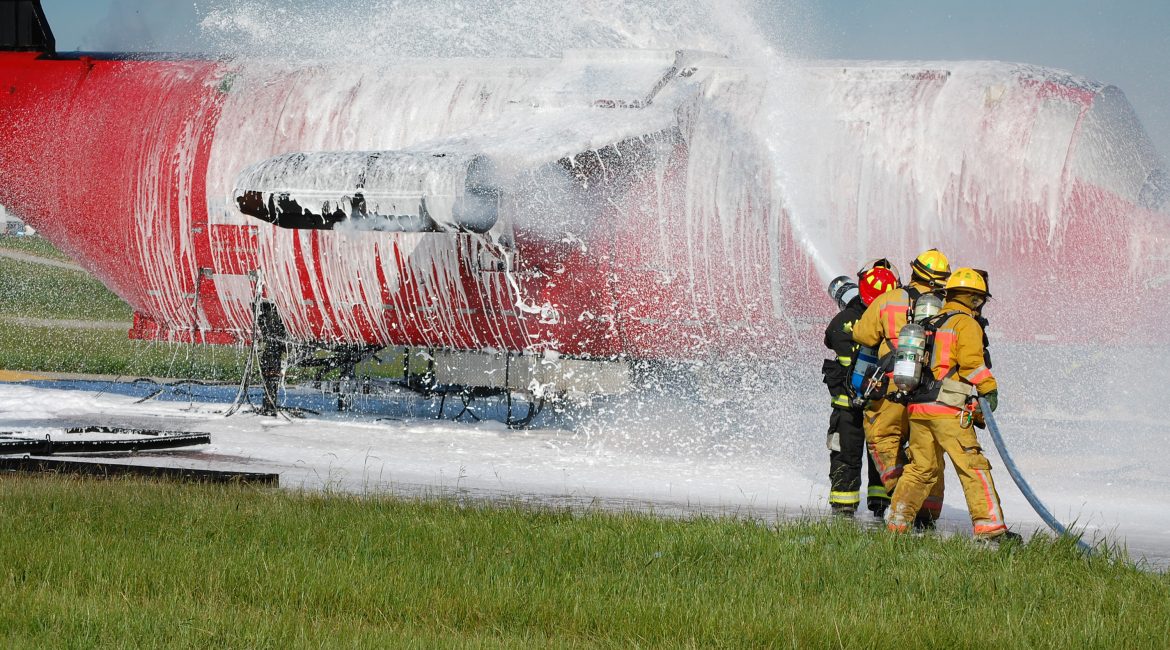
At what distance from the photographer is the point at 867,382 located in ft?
37.2

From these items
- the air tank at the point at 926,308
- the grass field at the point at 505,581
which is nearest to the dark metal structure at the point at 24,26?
the grass field at the point at 505,581

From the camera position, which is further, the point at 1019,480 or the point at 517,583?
the point at 1019,480

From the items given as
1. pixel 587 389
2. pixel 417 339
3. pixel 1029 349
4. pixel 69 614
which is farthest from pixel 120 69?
pixel 69 614

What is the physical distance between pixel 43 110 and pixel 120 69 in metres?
1.29

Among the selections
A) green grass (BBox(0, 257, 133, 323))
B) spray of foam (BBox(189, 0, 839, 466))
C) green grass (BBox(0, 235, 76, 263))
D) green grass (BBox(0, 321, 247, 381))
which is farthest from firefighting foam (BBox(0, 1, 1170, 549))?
green grass (BBox(0, 235, 76, 263))

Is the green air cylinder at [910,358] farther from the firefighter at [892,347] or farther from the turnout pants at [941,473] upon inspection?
the firefighter at [892,347]

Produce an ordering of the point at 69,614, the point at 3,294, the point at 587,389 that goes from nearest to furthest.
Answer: the point at 69,614 → the point at 587,389 → the point at 3,294

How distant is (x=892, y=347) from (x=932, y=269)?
2.83 feet

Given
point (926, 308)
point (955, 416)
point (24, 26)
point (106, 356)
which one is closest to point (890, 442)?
point (955, 416)

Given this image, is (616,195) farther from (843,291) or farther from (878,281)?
(878,281)

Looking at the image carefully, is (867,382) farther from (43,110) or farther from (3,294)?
(3,294)

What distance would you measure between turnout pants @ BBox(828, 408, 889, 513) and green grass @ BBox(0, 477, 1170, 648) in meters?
1.73

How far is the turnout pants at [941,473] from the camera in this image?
10031 millimetres

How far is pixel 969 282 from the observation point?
411 inches
